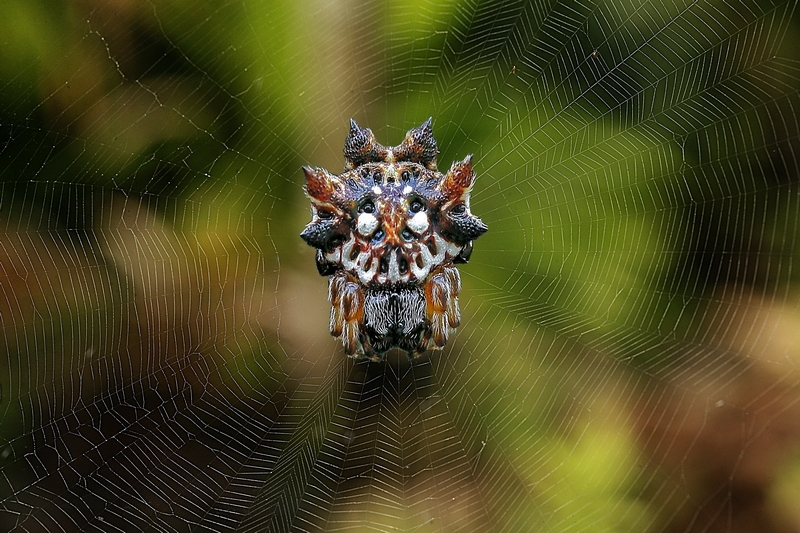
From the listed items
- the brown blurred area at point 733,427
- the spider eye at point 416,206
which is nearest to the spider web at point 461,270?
the brown blurred area at point 733,427

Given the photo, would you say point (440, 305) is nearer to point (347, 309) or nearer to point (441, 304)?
point (441, 304)

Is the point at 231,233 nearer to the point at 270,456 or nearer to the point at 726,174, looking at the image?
the point at 270,456

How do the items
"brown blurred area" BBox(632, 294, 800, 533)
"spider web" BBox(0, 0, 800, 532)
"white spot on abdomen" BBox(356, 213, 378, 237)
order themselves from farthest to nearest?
1. "brown blurred area" BBox(632, 294, 800, 533)
2. "spider web" BBox(0, 0, 800, 532)
3. "white spot on abdomen" BBox(356, 213, 378, 237)

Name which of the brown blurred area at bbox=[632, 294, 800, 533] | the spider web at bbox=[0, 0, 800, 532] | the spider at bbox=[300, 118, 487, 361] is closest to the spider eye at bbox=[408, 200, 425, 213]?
the spider at bbox=[300, 118, 487, 361]

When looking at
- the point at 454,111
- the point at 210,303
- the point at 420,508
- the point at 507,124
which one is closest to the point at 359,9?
the point at 454,111

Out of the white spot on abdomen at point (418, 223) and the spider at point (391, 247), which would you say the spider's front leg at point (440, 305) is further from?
the white spot on abdomen at point (418, 223)

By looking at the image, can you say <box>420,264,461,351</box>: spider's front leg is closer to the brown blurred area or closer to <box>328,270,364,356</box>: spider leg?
<box>328,270,364,356</box>: spider leg

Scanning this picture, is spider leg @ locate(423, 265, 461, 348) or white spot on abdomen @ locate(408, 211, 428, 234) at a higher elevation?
white spot on abdomen @ locate(408, 211, 428, 234)
